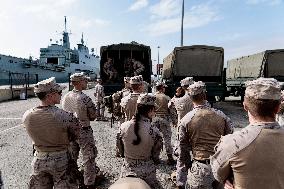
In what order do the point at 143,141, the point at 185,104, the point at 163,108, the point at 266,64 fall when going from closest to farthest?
the point at 143,141 < the point at 185,104 < the point at 163,108 < the point at 266,64

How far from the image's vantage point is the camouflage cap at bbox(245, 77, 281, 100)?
2238 mm

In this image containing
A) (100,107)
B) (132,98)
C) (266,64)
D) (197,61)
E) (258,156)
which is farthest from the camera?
(266,64)

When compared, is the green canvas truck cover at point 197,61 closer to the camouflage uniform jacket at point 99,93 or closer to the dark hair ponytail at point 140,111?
the camouflage uniform jacket at point 99,93

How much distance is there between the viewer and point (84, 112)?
18.3 ft

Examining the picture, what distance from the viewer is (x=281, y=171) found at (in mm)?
2205

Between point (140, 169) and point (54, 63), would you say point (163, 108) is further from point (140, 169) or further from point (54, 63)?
point (54, 63)

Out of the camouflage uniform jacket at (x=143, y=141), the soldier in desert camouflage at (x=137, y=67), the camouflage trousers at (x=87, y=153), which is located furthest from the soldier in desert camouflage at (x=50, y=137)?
the soldier in desert camouflage at (x=137, y=67)

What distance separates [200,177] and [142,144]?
816 mm

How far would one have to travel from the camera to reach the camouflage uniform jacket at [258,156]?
2.20m

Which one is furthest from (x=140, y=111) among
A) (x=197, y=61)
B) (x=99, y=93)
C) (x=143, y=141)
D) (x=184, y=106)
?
(x=197, y=61)

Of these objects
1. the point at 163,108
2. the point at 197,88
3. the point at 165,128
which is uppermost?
the point at 197,88

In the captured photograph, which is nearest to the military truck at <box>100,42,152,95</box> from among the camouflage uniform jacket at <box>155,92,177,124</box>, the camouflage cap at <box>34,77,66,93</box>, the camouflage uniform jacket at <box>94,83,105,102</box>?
the camouflage uniform jacket at <box>94,83,105,102</box>

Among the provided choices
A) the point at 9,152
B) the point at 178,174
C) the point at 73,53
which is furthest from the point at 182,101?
the point at 73,53

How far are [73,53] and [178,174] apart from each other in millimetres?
66914
